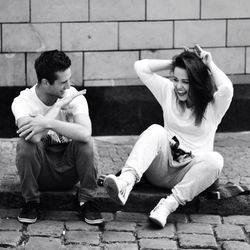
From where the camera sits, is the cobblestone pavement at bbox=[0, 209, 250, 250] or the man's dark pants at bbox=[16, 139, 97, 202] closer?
the cobblestone pavement at bbox=[0, 209, 250, 250]

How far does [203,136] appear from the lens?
558 cm

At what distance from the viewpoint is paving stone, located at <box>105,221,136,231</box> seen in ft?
17.4

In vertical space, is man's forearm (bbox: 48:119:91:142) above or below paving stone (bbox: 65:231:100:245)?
above

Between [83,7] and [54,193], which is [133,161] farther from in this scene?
[83,7]

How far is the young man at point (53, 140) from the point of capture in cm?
526

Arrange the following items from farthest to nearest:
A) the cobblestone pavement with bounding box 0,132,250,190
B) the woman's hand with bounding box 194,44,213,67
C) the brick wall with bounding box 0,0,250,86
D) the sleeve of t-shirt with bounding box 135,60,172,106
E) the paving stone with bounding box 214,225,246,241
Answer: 1. the brick wall with bounding box 0,0,250,86
2. the cobblestone pavement with bounding box 0,132,250,190
3. the sleeve of t-shirt with bounding box 135,60,172,106
4. the woman's hand with bounding box 194,44,213,67
5. the paving stone with bounding box 214,225,246,241

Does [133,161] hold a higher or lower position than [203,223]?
higher

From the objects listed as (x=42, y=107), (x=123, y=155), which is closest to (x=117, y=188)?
(x=42, y=107)

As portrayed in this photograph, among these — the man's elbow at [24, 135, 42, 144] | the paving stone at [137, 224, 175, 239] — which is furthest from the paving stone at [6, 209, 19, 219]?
the paving stone at [137, 224, 175, 239]

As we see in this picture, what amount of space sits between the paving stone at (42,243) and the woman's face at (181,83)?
1.41 metres

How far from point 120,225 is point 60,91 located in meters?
1.05

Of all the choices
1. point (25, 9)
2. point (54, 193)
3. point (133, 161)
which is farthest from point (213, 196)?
point (25, 9)

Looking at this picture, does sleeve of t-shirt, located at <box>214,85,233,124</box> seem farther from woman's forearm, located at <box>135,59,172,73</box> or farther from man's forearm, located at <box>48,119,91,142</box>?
man's forearm, located at <box>48,119,91,142</box>

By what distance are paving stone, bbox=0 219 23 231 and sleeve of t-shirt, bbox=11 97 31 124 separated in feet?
2.39
